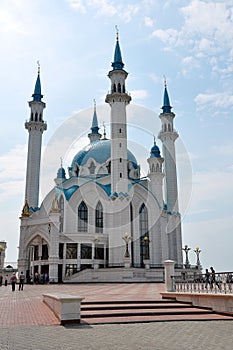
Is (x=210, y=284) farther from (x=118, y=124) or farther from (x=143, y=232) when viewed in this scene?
(x=143, y=232)

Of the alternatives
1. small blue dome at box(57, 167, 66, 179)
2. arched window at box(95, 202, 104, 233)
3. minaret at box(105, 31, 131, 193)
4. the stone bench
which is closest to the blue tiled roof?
small blue dome at box(57, 167, 66, 179)

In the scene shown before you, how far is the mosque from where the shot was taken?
118ft

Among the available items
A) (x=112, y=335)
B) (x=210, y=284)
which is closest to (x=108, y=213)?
(x=210, y=284)

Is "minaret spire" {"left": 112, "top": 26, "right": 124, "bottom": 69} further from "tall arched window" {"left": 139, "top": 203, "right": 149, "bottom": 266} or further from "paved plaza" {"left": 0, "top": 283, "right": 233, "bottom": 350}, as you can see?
"paved plaza" {"left": 0, "top": 283, "right": 233, "bottom": 350}

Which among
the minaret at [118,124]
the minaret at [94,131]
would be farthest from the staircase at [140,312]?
the minaret at [94,131]

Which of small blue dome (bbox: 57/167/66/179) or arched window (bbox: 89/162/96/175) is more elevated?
arched window (bbox: 89/162/96/175)

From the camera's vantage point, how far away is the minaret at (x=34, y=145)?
140 feet

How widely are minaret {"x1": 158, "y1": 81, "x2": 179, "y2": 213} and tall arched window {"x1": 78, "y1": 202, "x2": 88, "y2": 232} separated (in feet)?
35.1

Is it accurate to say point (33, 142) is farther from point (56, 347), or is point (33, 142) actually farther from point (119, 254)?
point (56, 347)

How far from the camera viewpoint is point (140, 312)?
10227mm

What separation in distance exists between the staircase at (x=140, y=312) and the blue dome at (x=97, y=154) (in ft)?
124

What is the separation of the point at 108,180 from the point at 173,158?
9.20 m

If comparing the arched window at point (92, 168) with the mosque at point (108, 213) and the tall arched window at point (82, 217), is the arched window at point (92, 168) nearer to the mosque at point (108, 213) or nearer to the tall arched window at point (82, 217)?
the mosque at point (108, 213)

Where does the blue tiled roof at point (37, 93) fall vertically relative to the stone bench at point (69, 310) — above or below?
above
